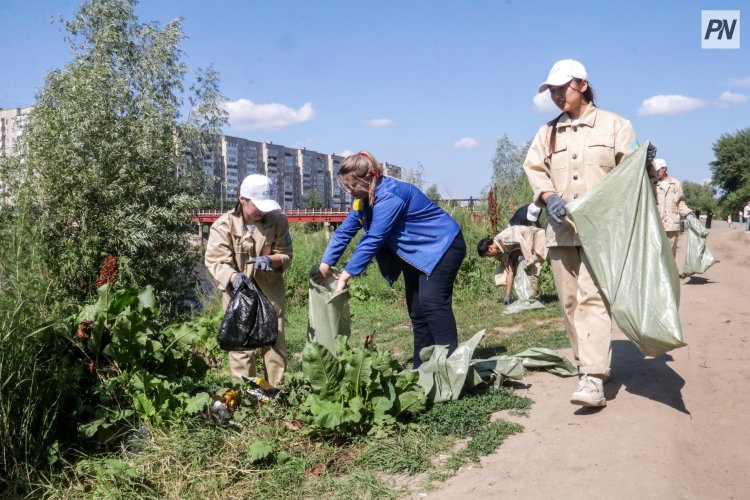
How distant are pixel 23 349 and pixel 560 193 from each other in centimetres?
327

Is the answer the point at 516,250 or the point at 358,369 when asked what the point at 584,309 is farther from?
the point at 516,250

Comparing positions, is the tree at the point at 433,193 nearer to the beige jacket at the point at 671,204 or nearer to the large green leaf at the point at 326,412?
the beige jacket at the point at 671,204

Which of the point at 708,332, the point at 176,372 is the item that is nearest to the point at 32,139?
the point at 176,372

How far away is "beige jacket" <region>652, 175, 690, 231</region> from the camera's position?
10.0 metres

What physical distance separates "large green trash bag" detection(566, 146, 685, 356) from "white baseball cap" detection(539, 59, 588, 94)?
0.60 m

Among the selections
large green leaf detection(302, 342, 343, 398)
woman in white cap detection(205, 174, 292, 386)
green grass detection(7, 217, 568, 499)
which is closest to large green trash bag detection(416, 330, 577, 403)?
green grass detection(7, 217, 568, 499)

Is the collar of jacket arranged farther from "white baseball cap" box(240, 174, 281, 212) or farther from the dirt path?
"white baseball cap" box(240, 174, 281, 212)

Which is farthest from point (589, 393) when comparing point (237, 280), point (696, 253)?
point (696, 253)

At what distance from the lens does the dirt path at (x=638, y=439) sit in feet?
10.4

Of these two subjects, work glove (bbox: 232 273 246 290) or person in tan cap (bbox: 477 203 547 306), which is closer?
work glove (bbox: 232 273 246 290)

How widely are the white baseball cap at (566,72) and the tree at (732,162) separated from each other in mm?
60071

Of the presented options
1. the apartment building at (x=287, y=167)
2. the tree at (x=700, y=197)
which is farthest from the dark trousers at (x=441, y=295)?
the apartment building at (x=287, y=167)

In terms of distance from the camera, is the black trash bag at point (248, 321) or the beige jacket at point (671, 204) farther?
the beige jacket at point (671, 204)

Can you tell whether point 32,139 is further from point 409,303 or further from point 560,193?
point 560,193
